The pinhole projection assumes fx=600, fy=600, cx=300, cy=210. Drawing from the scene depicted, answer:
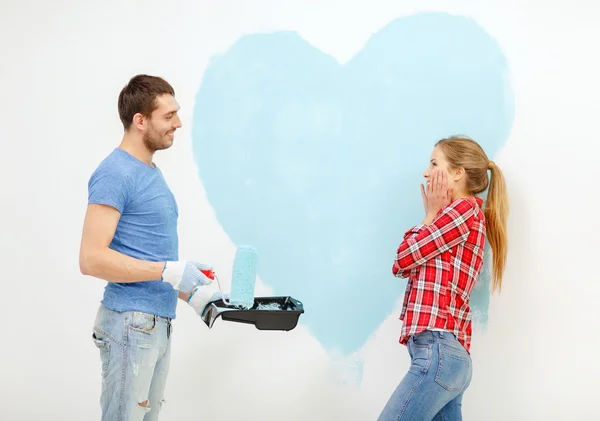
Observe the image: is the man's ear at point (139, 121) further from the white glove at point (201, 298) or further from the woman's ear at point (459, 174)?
the woman's ear at point (459, 174)

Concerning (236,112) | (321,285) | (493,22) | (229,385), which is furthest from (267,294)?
(493,22)

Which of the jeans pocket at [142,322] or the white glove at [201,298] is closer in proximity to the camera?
the jeans pocket at [142,322]

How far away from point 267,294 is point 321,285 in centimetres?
20

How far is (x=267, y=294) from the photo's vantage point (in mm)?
2188

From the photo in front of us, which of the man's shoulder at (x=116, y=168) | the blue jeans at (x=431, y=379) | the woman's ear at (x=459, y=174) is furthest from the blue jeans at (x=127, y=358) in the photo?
the woman's ear at (x=459, y=174)

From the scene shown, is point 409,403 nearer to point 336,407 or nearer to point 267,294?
point 336,407

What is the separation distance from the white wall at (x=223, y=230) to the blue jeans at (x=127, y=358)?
649 mm

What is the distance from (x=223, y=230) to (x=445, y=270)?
2.91ft

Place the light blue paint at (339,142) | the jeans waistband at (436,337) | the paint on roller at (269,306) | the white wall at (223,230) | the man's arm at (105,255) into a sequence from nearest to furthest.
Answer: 1. the man's arm at (105,255)
2. the jeans waistband at (436,337)
3. the paint on roller at (269,306)
4. the white wall at (223,230)
5. the light blue paint at (339,142)

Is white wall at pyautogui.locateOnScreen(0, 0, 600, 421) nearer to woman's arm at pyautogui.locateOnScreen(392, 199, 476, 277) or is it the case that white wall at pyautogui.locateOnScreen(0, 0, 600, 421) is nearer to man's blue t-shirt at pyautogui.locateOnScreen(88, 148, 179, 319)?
woman's arm at pyautogui.locateOnScreen(392, 199, 476, 277)

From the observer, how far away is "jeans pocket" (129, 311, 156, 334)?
5.13 ft

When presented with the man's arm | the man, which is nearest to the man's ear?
the man

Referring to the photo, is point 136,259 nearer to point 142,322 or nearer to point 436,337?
point 142,322

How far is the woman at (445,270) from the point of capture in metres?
1.60
